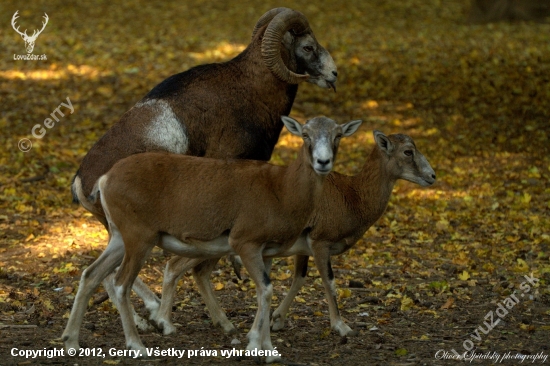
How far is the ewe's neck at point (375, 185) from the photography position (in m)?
8.63

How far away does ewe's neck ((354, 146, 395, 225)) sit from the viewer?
8633 millimetres

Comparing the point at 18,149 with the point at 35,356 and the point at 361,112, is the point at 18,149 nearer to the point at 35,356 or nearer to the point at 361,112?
the point at 361,112

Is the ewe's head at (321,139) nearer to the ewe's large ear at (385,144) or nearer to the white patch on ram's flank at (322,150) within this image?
the white patch on ram's flank at (322,150)

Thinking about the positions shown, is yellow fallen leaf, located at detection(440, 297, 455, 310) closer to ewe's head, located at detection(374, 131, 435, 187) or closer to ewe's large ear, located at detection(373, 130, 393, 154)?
ewe's head, located at detection(374, 131, 435, 187)

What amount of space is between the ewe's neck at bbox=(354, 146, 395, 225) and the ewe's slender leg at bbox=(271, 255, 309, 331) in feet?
2.61

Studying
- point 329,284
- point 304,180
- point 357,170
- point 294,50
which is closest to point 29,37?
point 357,170

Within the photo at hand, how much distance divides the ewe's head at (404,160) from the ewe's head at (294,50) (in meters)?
1.13

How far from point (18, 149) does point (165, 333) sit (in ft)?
27.8

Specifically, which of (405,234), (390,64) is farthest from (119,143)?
(390,64)

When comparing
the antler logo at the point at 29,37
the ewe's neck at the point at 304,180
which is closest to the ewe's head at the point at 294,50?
the ewe's neck at the point at 304,180

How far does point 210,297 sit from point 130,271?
136 cm

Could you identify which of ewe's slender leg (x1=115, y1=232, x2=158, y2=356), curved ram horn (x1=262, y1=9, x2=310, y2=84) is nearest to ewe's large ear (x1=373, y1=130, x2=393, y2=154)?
curved ram horn (x1=262, y1=9, x2=310, y2=84)

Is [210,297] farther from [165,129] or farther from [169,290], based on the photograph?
[165,129]

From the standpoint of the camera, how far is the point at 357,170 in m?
15.2
